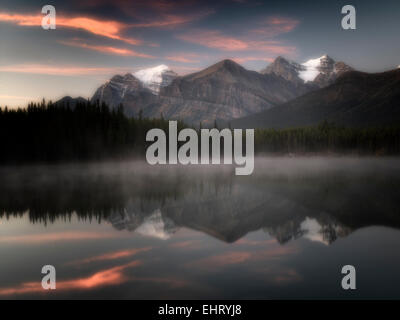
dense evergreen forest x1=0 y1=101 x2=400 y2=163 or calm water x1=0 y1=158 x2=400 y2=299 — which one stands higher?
dense evergreen forest x1=0 y1=101 x2=400 y2=163

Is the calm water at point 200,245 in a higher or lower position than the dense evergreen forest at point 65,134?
lower

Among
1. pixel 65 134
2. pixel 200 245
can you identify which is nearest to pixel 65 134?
pixel 65 134

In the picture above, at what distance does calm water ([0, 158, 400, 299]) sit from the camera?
54.1 ft

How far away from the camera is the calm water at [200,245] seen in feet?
54.1

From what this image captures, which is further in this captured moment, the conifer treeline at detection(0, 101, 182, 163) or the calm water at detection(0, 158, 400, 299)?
the conifer treeline at detection(0, 101, 182, 163)

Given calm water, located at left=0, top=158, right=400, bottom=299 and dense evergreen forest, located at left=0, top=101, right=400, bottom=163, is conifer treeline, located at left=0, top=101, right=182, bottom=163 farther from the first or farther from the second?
calm water, located at left=0, top=158, right=400, bottom=299

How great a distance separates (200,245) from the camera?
23906 mm

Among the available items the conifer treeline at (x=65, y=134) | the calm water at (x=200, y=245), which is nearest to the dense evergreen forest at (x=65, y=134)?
the conifer treeline at (x=65, y=134)

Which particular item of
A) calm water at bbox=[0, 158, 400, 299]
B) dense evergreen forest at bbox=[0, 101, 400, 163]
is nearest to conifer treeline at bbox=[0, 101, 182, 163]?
dense evergreen forest at bbox=[0, 101, 400, 163]

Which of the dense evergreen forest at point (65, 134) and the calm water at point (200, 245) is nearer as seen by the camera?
the calm water at point (200, 245)

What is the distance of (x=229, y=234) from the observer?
26.7 m

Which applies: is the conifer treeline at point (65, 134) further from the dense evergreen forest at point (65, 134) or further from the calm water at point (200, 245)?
the calm water at point (200, 245)

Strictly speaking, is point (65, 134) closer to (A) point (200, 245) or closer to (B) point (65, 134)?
(B) point (65, 134)
